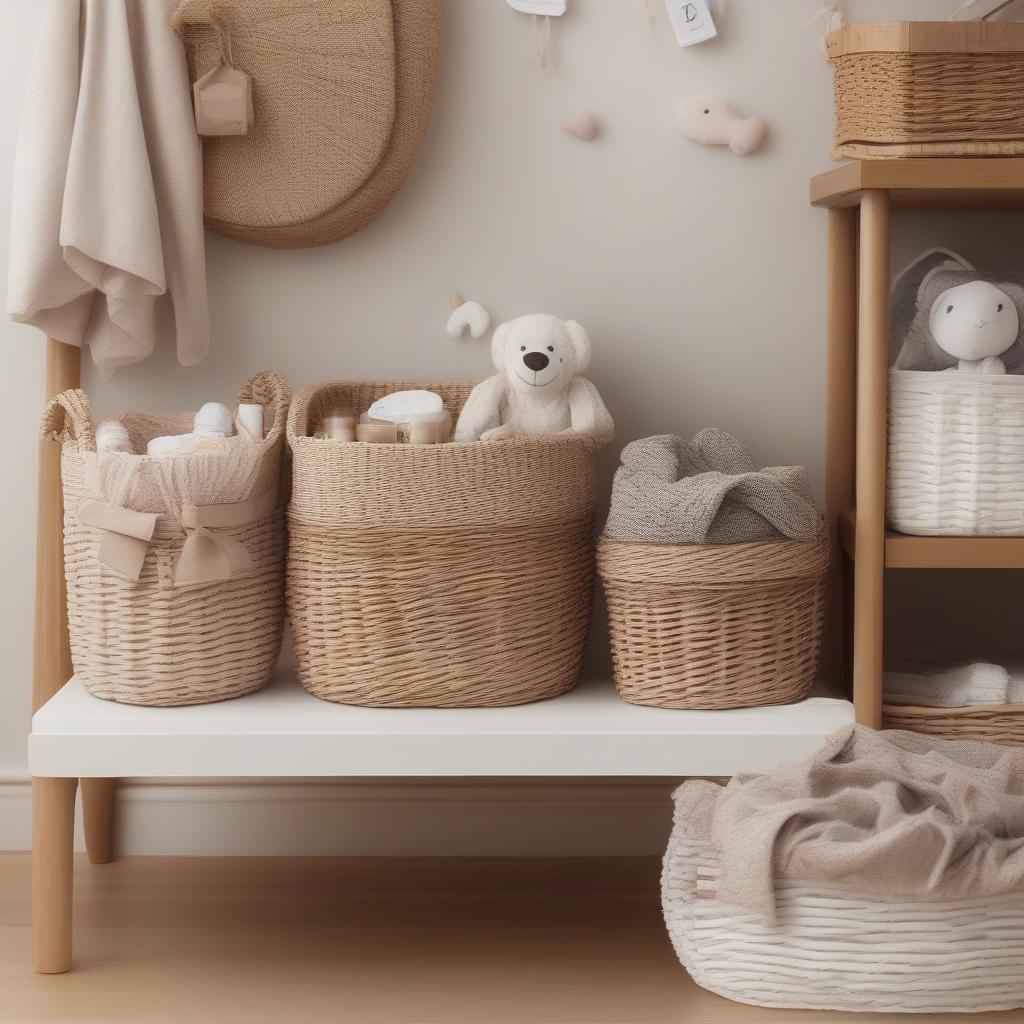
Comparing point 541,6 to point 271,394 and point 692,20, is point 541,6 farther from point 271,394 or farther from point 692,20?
point 271,394

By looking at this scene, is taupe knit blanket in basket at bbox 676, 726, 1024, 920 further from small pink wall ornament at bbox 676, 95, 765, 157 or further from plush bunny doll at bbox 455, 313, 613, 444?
small pink wall ornament at bbox 676, 95, 765, 157

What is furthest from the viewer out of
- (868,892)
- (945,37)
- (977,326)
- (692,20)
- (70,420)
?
(692,20)

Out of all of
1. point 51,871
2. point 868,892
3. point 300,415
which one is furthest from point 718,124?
point 51,871

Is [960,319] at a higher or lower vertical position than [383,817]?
higher

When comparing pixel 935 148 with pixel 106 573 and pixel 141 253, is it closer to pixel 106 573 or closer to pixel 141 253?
pixel 141 253

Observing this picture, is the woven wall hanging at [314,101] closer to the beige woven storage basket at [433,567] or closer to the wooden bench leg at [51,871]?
the beige woven storage basket at [433,567]

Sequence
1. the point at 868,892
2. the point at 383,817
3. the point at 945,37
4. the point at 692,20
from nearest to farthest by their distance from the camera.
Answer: the point at 868,892, the point at 945,37, the point at 692,20, the point at 383,817

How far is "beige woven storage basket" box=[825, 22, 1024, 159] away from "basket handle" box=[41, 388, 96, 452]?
1.08 metres

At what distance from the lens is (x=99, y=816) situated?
81.1 inches

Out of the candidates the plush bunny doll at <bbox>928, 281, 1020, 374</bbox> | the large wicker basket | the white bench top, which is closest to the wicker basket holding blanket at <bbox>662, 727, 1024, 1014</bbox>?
the large wicker basket

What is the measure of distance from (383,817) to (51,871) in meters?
0.58

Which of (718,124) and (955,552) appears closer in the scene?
(955,552)

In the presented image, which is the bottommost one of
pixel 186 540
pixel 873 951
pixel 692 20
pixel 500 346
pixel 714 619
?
pixel 873 951

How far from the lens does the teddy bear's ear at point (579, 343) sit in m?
1.91
